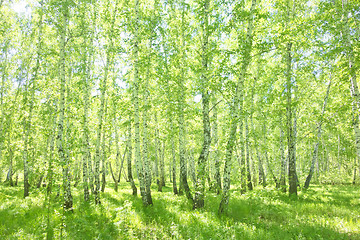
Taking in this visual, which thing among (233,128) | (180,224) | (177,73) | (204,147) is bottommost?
(180,224)

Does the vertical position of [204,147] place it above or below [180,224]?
above

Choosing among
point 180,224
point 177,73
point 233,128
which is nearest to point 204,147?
point 233,128

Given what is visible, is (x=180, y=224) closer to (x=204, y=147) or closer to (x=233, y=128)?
(x=204, y=147)

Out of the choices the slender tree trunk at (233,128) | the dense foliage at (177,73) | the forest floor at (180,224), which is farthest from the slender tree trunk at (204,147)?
the forest floor at (180,224)

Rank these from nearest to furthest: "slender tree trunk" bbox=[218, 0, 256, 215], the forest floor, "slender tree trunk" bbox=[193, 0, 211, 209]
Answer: the forest floor, "slender tree trunk" bbox=[218, 0, 256, 215], "slender tree trunk" bbox=[193, 0, 211, 209]

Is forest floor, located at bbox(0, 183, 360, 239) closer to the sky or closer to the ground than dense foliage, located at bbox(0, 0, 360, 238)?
closer to the ground

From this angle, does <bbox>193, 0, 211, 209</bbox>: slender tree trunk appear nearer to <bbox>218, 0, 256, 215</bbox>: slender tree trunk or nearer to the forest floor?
<bbox>218, 0, 256, 215</bbox>: slender tree trunk

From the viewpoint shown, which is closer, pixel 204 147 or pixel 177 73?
pixel 204 147

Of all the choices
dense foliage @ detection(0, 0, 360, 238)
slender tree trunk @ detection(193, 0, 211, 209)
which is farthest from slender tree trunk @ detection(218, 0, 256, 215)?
slender tree trunk @ detection(193, 0, 211, 209)

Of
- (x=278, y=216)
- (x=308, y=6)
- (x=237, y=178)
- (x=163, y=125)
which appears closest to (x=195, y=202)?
(x=237, y=178)

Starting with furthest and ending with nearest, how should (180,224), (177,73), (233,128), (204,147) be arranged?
Result: 1. (177,73)
2. (204,147)
3. (233,128)
4. (180,224)

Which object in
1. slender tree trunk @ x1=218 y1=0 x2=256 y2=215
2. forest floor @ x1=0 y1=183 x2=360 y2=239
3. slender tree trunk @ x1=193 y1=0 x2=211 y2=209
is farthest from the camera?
slender tree trunk @ x1=193 y1=0 x2=211 y2=209

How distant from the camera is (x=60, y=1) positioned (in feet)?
29.9

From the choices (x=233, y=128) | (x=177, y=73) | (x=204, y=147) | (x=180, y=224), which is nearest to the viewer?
(x=180, y=224)
